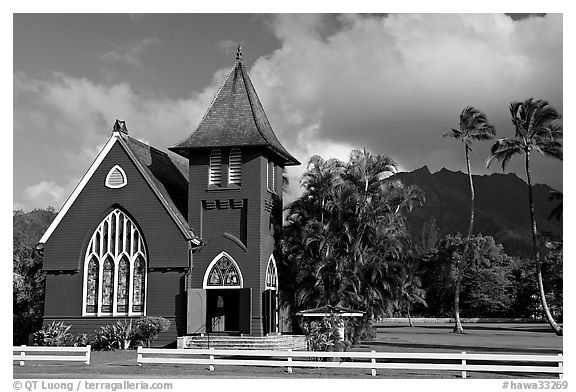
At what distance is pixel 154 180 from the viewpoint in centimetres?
3669

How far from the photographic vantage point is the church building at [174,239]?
34.7 m

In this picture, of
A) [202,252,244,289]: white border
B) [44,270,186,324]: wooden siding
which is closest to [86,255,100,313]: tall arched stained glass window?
[44,270,186,324]: wooden siding

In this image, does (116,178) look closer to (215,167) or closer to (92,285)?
(215,167)

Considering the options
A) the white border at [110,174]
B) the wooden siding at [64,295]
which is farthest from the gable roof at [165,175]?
the wooden siding at [64,295]

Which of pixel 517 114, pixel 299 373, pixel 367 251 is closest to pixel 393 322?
pixel 517 114

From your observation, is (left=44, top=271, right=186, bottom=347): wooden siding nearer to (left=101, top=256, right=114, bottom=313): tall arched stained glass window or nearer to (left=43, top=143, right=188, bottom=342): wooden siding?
(left=43, top=143, right=188, bottom=342): wooden siding

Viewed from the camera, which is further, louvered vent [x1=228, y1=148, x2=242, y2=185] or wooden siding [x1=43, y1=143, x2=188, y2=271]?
louvered vent [x1=228, y1=148, x2=242, y2=185]

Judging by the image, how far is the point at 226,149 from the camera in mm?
36156

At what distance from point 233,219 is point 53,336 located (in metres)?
9.46

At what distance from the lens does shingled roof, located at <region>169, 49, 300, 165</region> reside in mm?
35812

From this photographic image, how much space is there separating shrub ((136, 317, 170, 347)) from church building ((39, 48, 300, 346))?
74 cm

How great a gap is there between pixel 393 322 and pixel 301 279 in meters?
59.4
